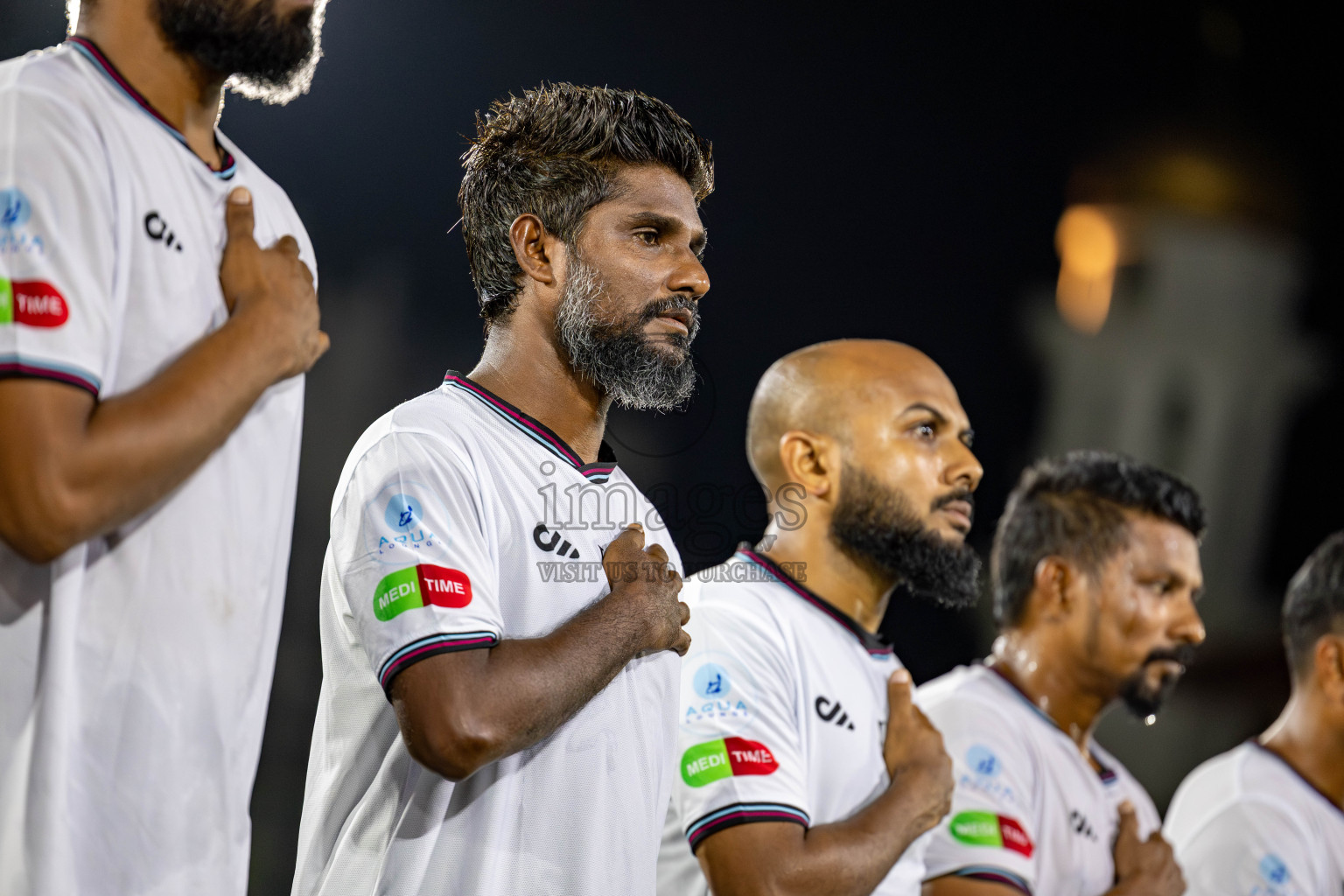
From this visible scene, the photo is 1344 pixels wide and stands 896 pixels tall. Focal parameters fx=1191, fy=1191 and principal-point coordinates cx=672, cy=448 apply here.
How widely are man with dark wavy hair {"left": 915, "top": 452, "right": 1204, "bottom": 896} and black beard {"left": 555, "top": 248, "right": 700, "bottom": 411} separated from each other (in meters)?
1.25

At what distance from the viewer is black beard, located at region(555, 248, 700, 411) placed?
1827mm

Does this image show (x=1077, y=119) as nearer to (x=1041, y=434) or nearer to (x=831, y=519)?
(x=1041, y=434)

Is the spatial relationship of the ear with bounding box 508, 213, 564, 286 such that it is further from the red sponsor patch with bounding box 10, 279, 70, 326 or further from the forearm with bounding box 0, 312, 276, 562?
the red sponsor patch with bounding box 10, 279, 70, 326

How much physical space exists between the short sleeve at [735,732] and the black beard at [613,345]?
0.54 meters

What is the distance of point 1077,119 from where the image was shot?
4676 mm

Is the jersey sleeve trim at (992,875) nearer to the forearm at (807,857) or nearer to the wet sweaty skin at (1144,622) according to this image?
the forearm at (807,857)

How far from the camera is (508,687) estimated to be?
4.55 ft

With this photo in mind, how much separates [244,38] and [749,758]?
4.37 feet

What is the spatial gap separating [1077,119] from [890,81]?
980 mm

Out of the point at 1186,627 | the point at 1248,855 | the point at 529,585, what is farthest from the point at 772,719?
the point at 1248,855

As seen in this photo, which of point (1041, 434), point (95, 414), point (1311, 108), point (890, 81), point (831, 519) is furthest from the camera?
point (1311, 108)

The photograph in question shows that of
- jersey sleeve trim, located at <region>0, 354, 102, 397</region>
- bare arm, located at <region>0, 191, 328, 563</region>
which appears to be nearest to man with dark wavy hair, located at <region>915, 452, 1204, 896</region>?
bare arm, located at <region>0, 191, 328, 563</region>

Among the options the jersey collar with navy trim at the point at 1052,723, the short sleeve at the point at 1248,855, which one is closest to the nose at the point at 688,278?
the jersey collar with navy trim at the point at 1052,723

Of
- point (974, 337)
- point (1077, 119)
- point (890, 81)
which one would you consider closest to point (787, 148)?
point (890, 81)
